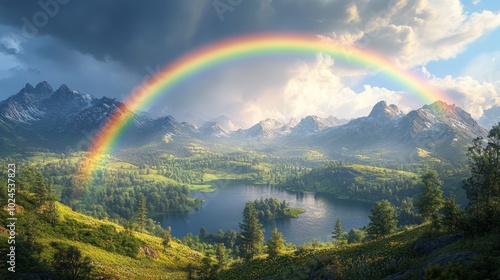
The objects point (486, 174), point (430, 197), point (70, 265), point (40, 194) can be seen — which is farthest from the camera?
point (40, 194)

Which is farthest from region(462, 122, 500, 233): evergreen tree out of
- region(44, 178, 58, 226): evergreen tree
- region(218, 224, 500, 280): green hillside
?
region(44, 178, 58, 226): evergreen tree

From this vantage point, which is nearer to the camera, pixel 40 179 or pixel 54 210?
pixel 54 210

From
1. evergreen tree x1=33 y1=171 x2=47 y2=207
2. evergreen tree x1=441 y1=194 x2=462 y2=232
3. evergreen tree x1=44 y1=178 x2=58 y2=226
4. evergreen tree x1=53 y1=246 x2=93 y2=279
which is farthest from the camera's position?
evergreen tree x1=33 y1=171 x2=47 y2=207

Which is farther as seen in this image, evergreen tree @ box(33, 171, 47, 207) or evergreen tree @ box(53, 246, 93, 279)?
evergreen tree @ box(33, 171, 47, 207)

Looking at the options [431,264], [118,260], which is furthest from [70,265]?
[431,264]

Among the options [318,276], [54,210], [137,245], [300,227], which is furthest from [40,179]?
→ [300,227]

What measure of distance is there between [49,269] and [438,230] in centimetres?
5684

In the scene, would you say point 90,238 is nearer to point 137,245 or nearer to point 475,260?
point 137,245

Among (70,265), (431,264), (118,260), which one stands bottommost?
(118,260)

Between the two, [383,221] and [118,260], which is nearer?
[118,260]

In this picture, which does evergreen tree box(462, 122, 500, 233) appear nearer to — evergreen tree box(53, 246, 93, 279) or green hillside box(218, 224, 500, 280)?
green hillside box(218, 224, 500, 280)

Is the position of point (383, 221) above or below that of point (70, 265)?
above

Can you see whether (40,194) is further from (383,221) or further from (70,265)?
(383,221)

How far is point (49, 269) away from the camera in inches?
1747
